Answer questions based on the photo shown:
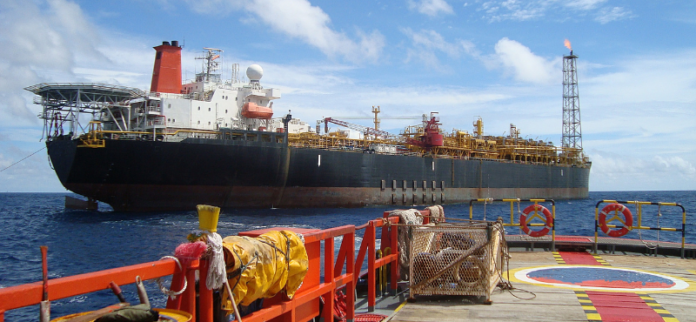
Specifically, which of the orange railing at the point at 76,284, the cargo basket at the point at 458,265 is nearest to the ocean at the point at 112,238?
the cargo basket at the point at 458,265

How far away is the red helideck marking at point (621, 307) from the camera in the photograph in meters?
5.63

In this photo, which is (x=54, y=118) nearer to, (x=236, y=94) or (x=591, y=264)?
(x=236, y=94)

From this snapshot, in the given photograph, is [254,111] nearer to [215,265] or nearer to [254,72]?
[254,72]

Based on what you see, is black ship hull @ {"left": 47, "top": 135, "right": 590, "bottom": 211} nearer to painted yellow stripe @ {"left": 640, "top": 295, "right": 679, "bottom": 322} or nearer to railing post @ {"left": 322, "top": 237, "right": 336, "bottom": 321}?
railing post @ {"left": 322, "top": 237, "right": 336, "bottom": 321}

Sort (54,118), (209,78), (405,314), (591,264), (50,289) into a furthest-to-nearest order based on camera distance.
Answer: (209,78), (54,118), (591,264), (405,314), (50,289)

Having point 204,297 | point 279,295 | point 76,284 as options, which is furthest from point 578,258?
point 76,284

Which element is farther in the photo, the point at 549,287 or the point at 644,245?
the point at 644,245

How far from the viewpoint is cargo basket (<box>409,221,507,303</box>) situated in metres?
6.47

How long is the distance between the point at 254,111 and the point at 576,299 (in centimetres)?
2720

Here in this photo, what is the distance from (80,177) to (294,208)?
39.0 ft

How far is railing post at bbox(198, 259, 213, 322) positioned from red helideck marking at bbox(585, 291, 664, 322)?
441 cm

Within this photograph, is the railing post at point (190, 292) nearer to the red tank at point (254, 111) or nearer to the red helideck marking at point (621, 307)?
the red helideck marking at point (621, 307)

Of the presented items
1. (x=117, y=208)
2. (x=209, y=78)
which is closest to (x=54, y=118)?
(x=117, y=208)

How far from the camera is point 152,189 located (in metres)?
26.7
